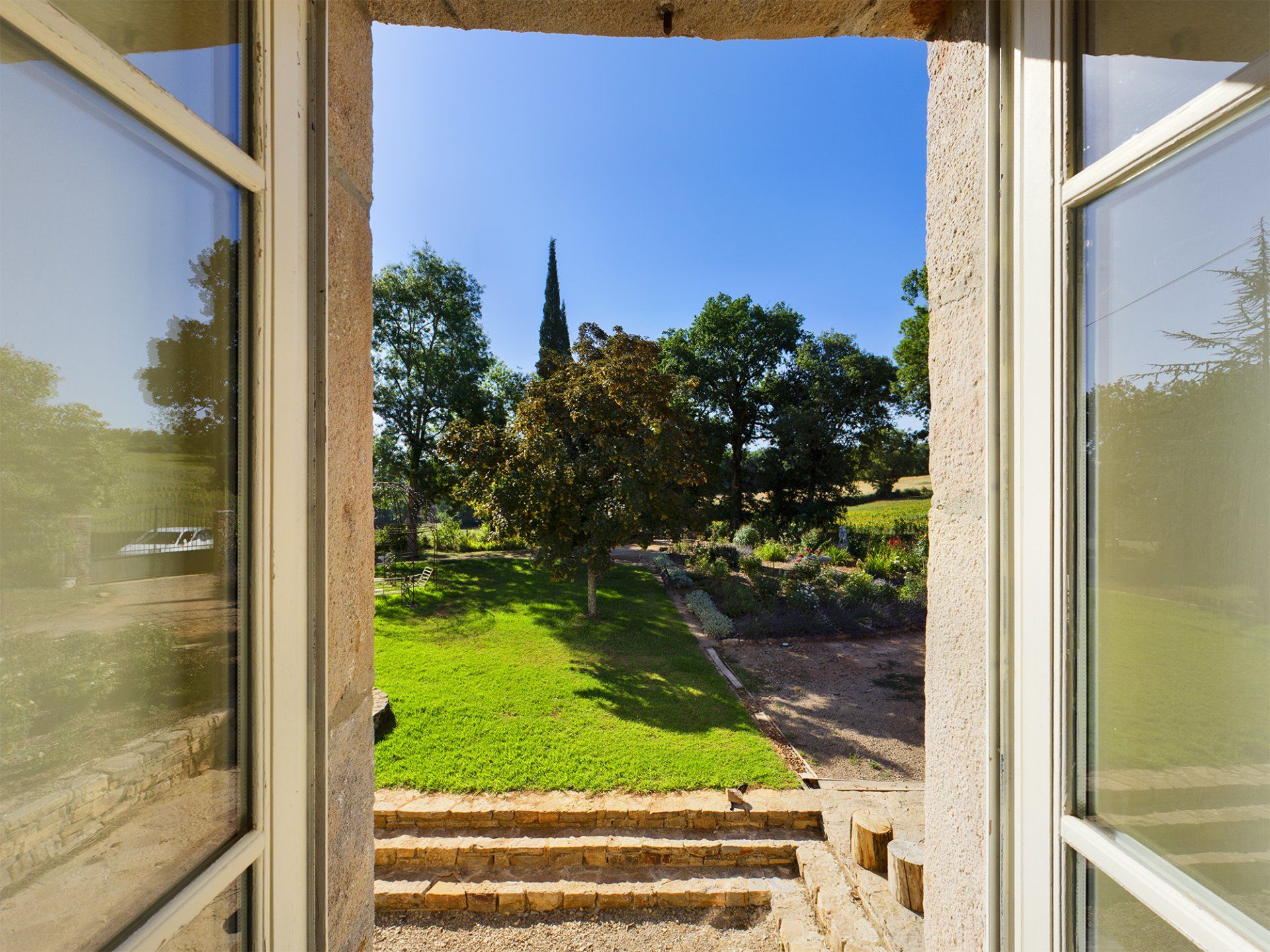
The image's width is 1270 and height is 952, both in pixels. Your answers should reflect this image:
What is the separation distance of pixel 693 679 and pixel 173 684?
589 cm

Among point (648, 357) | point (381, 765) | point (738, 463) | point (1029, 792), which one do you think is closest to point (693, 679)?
Result: point (381, 765)

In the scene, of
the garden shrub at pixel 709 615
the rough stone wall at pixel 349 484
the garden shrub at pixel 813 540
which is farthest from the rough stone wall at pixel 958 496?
the garden shrub at pixel 813 540

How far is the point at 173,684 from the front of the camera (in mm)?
702

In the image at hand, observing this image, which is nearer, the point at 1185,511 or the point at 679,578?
the point at 1185,511

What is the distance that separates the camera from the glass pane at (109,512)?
0.53 metres

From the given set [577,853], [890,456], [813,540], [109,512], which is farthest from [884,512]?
[109,512]

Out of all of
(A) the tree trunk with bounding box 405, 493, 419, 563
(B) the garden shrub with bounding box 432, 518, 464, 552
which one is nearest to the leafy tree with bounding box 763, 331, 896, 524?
(B) the garden shrub with bounding box 432, 518, 464, 552

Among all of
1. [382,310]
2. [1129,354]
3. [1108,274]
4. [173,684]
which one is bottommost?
[173,684]

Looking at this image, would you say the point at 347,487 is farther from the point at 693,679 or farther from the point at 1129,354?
the point at 693,679

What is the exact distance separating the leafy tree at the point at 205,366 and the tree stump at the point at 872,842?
11.2 ft

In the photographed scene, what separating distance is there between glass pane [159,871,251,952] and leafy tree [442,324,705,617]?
238 inches

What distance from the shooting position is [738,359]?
18703 millimetres

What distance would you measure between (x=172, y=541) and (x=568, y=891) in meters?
3.13

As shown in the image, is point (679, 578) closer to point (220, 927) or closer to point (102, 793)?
point (220, 927)
